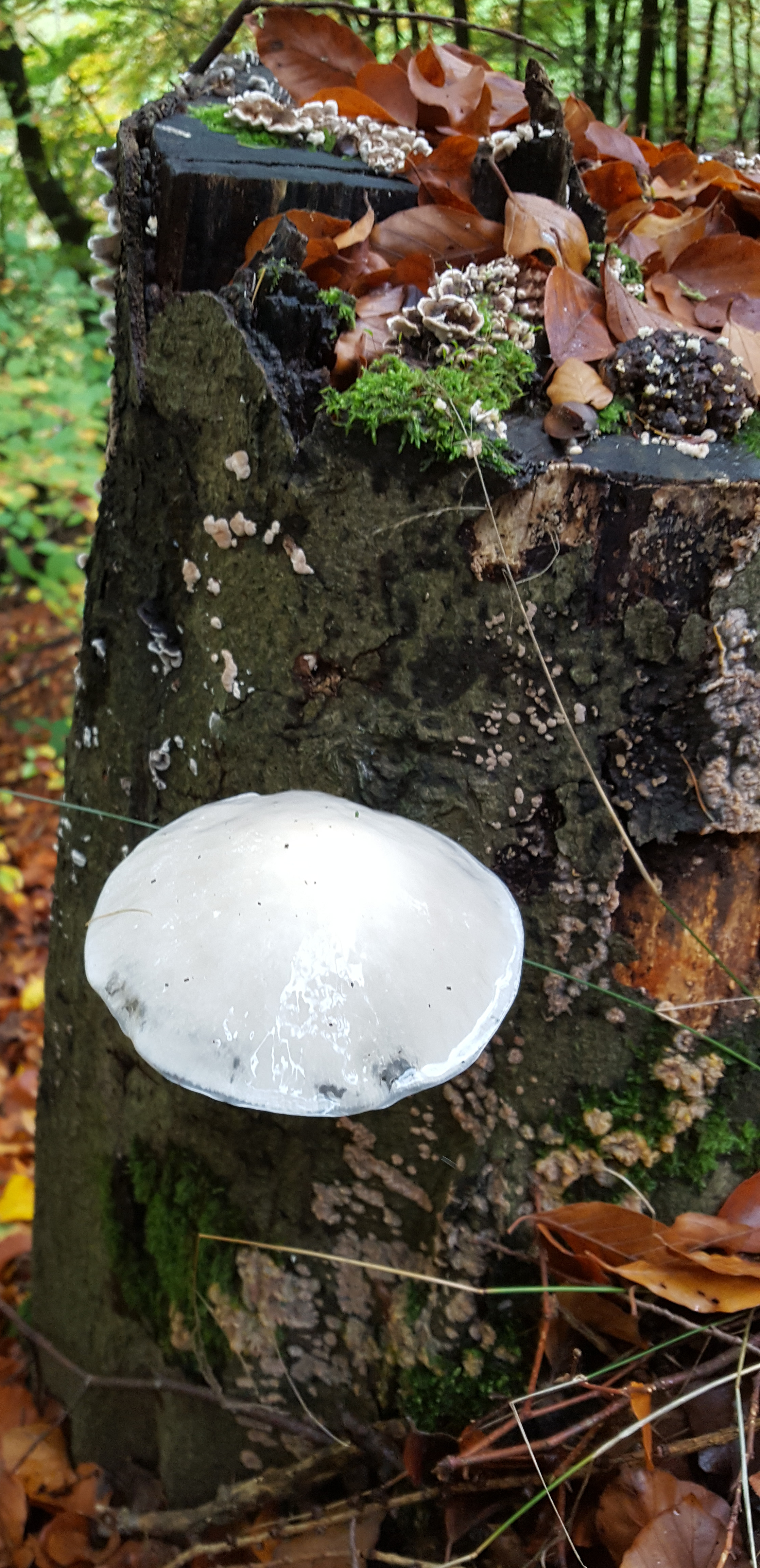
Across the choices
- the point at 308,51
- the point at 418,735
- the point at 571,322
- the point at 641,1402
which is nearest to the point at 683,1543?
the point at 641,1402

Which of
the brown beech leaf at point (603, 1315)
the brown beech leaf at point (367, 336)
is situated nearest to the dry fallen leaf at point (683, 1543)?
the brown beech leaf at point (603, 1315)

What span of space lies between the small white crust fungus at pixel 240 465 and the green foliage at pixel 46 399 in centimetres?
345

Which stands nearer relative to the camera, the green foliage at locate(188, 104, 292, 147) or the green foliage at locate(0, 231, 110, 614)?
the green foliage at locate(188, 104, 292, 147)

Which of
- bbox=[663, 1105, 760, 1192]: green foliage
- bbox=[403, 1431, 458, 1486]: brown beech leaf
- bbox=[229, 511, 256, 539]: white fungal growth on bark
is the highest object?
bbox=[229, 511, 256, 539]: white fungal growth on bark

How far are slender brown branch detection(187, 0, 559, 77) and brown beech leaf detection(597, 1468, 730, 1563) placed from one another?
2.40 m

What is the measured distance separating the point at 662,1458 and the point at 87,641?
1.76m

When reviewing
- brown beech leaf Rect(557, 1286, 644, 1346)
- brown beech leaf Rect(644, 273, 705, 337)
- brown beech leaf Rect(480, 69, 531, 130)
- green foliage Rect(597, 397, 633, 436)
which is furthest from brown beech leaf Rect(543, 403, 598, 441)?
brown beech leaf Rect(557, 1286, 644, 1346)

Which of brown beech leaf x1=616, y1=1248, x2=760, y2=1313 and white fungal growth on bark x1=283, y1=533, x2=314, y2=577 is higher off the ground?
white fungal growth on bark x1=283, y1=533, x2=314, y2=577

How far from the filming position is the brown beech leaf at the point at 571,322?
142 centimetres

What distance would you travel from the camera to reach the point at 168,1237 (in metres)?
1.98

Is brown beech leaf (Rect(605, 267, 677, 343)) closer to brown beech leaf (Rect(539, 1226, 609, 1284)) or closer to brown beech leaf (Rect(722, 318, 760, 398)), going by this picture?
brown beech leaf (Rect(722, 318, 760, 398))

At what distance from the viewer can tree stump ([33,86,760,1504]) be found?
4.37 feet

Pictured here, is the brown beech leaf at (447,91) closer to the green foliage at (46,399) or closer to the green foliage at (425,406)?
the green foliage at (425,406)

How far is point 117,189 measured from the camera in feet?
5.27
